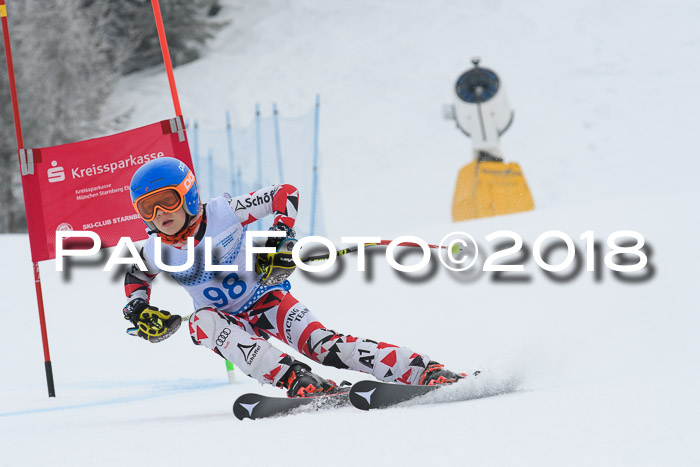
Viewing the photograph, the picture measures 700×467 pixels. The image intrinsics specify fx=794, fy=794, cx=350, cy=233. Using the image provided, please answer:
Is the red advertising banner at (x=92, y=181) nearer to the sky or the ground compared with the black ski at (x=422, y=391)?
nearer to the sky

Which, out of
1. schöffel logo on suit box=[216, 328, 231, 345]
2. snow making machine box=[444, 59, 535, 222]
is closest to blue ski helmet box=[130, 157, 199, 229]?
schöffel logo on suit box=[216, 328, 231, 345]

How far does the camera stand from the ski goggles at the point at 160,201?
11.0 feet

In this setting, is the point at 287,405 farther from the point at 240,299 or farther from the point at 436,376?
the point at 240,299

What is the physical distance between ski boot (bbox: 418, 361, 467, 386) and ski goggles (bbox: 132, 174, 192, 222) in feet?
4.13

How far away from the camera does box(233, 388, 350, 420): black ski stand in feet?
9.82

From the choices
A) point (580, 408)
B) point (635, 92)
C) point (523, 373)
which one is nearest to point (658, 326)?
point (523, 373)

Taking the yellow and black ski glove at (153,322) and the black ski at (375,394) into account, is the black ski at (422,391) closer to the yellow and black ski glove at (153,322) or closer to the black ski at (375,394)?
the black ski at (375,394)

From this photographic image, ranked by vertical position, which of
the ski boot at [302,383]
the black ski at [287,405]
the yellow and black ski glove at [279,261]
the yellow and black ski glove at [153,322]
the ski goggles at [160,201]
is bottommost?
the black ski at [287,405]

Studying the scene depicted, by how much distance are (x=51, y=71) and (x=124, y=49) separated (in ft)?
11.1

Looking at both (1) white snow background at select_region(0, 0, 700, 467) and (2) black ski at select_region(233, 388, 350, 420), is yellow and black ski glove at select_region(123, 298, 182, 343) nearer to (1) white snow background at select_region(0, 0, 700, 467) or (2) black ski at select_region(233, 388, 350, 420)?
(1) white snow background at select_region(0, 0, 700, 467)

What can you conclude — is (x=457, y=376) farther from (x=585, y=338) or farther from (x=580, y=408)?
(x=585, y=338)

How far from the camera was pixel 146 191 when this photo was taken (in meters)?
3.35

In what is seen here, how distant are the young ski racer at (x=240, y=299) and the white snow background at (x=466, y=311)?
335 mm

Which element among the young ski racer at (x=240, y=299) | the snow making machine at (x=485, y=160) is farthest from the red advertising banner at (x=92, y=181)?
the snow making machine at (x=485, y=160)
